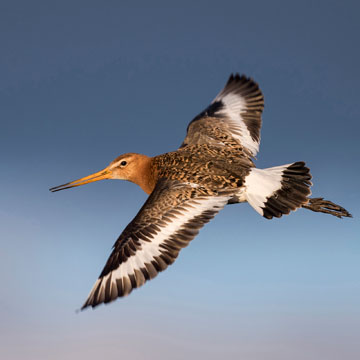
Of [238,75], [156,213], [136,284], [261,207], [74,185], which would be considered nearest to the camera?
[136,284]

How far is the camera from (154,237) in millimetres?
4262

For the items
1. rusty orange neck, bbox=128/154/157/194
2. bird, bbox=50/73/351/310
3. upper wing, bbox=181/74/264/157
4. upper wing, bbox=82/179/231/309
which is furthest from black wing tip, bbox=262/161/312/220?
rusty orange neck, bbox=128/154/157/194

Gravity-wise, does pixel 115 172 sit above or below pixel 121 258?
above

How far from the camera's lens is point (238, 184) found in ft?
16.4

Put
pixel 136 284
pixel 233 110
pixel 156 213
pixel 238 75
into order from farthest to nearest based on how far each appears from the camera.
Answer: pixel 238 75, pixel 233 110, pixel 156 213, pixel 136 284

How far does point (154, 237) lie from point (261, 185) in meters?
1.58

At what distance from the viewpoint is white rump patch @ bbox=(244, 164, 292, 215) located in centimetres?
497

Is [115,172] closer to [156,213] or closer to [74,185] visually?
[74,185]

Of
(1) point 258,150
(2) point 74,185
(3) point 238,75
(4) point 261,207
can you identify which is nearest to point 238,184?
(4) point 261,207

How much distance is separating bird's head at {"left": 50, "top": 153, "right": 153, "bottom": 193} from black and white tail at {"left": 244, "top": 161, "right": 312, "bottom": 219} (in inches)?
56.6

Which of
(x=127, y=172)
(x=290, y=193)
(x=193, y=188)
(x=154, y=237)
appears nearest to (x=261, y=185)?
(x=290, y=193)

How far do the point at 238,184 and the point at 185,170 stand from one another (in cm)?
68

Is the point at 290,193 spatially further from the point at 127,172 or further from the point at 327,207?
the point at 127,172

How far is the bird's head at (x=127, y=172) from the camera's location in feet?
19.2
